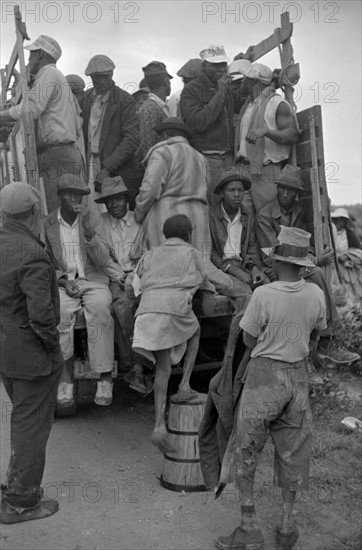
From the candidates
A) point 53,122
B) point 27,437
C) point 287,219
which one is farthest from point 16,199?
point 287,219

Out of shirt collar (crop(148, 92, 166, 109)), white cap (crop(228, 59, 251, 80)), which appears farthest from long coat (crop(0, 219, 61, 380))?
white cap (crop(228, 59, 251, 80))

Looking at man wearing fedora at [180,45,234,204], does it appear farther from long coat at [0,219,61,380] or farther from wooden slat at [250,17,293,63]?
long coat at [0,219,61,380]

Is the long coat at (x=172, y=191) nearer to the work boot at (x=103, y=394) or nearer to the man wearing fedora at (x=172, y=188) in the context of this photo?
the man wearing fedora at (x=172, y=188)

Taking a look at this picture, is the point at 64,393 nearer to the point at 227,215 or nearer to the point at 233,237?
the point at 233,237

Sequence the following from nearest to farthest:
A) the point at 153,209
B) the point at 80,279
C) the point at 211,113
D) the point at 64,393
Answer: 1. the point at 64,393
2. the point at 80,279
3. the point at 153,209
4. the point at 211,113

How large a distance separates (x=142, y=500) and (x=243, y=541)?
1.00 m

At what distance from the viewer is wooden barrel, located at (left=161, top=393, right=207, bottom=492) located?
4891 millimetres

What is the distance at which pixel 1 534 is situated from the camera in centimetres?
422

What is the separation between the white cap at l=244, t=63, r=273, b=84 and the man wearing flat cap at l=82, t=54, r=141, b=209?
123cm

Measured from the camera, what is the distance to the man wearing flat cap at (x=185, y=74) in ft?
25.3

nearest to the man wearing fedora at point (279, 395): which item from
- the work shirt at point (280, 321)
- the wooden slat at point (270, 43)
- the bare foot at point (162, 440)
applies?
the work shirt at point (280, 321)

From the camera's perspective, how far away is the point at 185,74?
782cm

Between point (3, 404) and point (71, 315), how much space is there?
1.53 m

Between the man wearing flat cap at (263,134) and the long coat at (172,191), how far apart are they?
73 cm
